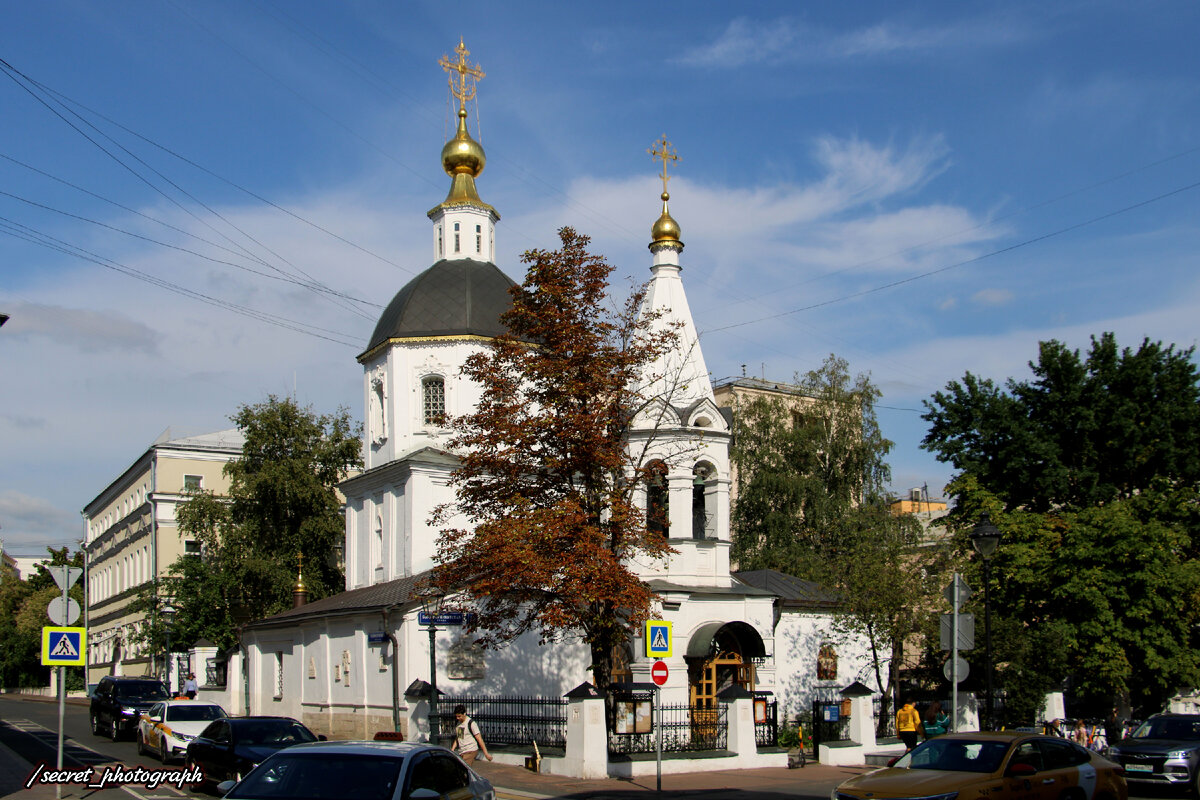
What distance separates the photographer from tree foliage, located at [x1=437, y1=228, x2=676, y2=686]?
19.9 m

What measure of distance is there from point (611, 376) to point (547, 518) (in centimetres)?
292

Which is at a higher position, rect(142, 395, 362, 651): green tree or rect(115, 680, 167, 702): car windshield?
rect(142, 395, 362, 651): green tree

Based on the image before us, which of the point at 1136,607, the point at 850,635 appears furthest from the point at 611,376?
the point at 1136,607

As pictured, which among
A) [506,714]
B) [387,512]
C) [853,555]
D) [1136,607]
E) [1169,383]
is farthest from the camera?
[1169,383]

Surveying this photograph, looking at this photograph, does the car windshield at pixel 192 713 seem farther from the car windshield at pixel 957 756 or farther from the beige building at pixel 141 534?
the beige building at pixel 141 534

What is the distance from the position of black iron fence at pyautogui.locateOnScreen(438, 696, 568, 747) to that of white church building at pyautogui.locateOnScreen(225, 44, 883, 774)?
3.65 feet

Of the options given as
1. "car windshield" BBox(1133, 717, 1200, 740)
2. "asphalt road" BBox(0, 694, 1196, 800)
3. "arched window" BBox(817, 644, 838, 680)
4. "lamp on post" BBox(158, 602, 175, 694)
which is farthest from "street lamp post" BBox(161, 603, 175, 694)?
"car windshield" BBox(1133, 717, 1200, 740)

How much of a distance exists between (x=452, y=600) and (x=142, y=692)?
11391 mm

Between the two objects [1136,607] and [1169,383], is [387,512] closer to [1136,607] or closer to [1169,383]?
[1136,607]

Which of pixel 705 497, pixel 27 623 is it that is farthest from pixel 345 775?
pixel 27 623

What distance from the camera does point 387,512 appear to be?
113 ft

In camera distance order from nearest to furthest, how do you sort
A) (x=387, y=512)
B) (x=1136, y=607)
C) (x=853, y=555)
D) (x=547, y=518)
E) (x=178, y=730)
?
(x=547, y=518) → (x=178, y=730) → (x=853, y=555) → (x=1136, y=607) → (x=387, y=512)

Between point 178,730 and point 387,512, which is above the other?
point 387,512

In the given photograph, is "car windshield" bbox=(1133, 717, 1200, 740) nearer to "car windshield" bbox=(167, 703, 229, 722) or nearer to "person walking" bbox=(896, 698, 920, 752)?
"person walking" bbox=(896, 698, 920, 752)
